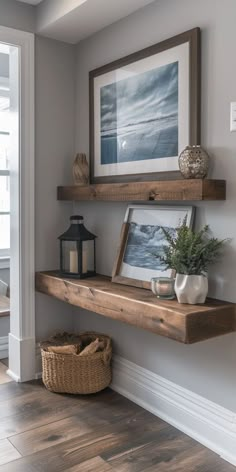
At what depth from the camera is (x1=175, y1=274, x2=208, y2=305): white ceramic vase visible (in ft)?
6.57

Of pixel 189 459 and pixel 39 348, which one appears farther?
pixel 39 348

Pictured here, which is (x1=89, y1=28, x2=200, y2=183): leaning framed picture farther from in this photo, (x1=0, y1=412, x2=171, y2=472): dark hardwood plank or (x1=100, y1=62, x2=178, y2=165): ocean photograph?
(x1=0, y1=412, x2=171, y2=472): dark hardwood plank

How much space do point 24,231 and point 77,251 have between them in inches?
15.1

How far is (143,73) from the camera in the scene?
244 centimetres

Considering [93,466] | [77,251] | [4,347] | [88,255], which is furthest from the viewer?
[4,347]

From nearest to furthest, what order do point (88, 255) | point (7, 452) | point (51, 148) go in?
point (7, 452) < point (88, 255) < point (51, 148)

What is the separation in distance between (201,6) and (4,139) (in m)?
2.17

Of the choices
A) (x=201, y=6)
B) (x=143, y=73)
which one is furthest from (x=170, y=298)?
(x=201, y=6)

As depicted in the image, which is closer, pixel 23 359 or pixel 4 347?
pixel 23 359

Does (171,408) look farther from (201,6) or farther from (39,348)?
(201,6)

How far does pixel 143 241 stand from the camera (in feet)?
8.11

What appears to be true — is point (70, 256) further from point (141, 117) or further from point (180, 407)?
point (180, 407)

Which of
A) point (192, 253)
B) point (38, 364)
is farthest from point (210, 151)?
Result: point (38, 364)

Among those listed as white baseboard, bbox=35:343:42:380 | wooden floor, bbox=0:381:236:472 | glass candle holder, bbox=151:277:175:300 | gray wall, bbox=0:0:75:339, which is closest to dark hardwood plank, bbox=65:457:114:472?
wooden floor, bbox=0:381:236:472
